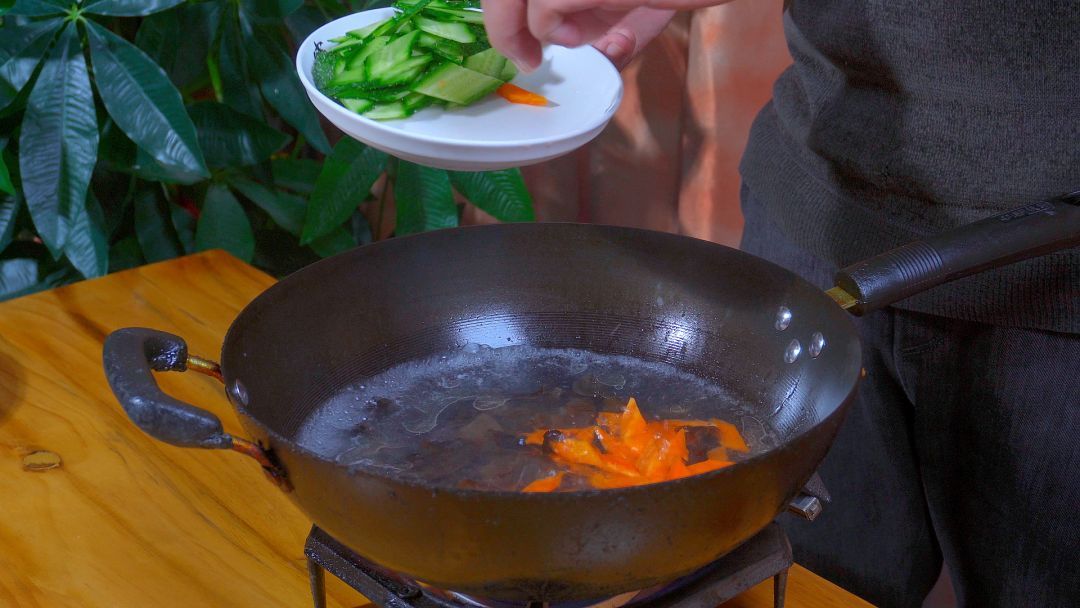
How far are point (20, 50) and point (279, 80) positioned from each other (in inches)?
18.7

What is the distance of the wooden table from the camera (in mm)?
890

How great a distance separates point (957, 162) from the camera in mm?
1006

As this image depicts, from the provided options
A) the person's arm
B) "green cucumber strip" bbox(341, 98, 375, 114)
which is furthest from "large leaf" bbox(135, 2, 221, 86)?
the person's arm

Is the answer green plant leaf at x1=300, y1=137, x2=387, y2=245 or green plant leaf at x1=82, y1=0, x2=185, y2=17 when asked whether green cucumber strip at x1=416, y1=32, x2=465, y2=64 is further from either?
green plant leaf at x1=300, y1=137, x2=387, y2=245

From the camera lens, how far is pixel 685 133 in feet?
6.08

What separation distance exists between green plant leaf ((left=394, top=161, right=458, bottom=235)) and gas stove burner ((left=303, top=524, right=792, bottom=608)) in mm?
1220

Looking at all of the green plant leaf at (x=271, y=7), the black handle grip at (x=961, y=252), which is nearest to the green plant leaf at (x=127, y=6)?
the green plant leaf at (x=271, y=7)

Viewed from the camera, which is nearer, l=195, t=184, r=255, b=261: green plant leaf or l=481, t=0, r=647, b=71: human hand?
l=481, t=0, r=647, b=71: human hand

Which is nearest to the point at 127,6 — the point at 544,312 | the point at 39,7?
the point at 39,7

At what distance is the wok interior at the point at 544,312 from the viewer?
86cm

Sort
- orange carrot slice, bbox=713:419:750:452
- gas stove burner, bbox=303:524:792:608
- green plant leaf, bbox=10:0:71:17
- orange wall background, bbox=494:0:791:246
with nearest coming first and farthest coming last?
gas stove burner, bbox=303:524:792:608
orange carrot slice, bbox=713:419:750:452
green plant leaf, bbox=10:0:71:17
orange wall background, bbox=494:0:791:246

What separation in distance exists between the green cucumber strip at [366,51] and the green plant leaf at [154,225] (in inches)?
39.7

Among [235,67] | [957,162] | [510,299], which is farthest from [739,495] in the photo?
[235,67]

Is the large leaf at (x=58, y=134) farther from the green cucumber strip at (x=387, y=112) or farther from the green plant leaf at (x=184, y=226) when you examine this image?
the green cucumber strip at (x=387, y=112)
